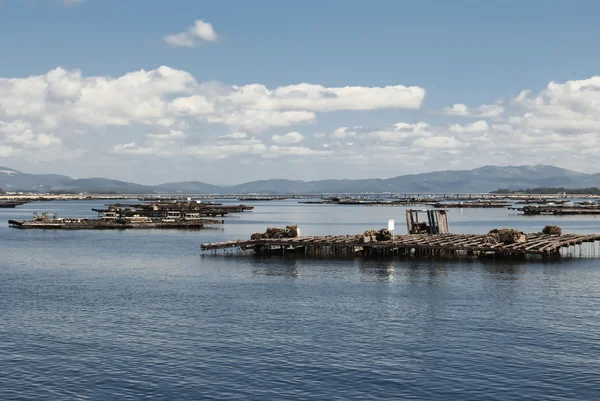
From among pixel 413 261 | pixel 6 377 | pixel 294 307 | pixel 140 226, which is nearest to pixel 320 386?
pixel 6 377

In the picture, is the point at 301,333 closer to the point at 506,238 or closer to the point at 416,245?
the point at 416,245

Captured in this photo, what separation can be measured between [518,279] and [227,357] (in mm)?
33456

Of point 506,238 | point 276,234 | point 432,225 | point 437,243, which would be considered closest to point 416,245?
point 437,243

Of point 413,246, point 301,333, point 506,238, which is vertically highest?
point 506,238

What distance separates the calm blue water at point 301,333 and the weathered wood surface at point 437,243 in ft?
26.7

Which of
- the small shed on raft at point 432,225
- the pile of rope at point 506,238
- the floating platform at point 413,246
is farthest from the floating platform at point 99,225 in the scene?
the pile of rope at point 506,238

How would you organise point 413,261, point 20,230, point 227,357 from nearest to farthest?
point 227,357
point 413,261
point 20,230

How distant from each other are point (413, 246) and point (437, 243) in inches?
163

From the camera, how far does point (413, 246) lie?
250 ft

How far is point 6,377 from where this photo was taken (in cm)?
2927

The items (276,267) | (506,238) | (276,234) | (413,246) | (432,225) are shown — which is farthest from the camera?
(432,225)

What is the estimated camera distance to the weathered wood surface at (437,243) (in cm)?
7406

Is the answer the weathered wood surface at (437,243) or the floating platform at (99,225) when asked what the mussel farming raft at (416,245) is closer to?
the weathered wood surface at (437,243)

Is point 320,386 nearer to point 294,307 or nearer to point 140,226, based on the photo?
point 294,307
